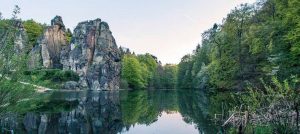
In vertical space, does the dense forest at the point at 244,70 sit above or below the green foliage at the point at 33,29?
below

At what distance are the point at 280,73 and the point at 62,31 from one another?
8517 centimetres

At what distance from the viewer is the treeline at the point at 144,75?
96812 mm

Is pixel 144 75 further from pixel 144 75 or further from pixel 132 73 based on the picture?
pixel 132 73

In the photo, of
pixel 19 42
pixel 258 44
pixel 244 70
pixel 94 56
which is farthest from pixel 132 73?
pixel 19 42

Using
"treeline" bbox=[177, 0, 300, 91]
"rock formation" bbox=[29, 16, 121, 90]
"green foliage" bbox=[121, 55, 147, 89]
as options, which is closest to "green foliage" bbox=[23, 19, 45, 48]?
"rock formation" bbox=[29, 16, 121, 90]

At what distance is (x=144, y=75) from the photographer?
106 m

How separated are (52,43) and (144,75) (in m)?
28.4

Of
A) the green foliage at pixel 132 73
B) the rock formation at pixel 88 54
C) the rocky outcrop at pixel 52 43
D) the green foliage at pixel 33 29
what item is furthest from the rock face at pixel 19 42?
the green foliage at pixel 33 29

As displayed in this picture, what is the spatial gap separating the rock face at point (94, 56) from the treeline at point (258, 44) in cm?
3927

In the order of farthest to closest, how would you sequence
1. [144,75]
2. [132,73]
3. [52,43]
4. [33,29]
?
[33,29] → [144,75] → [132,73] → [52,43]

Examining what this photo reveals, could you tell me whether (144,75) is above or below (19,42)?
above

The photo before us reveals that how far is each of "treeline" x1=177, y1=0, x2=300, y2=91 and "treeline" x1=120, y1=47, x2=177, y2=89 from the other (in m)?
44.2

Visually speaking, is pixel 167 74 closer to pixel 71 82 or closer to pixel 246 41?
pixel 71 82

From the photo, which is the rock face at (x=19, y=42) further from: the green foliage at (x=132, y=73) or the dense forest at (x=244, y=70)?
the green foliage at (x=132, y=73)
